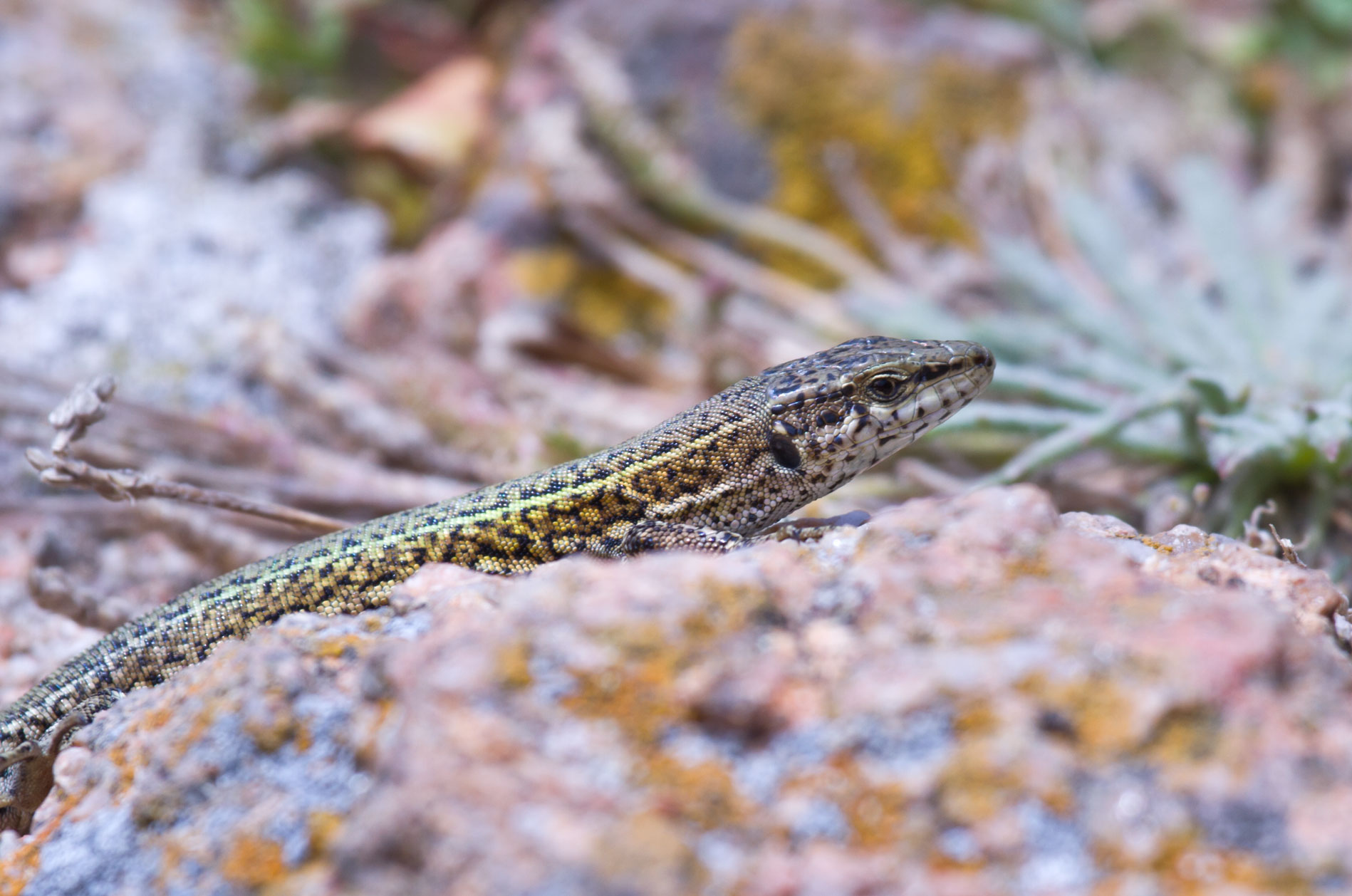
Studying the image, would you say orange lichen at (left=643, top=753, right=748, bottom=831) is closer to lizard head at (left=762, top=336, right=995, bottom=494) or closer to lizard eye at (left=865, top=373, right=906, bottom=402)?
lizard head at (left=762, top=336, right=995, bottom=494)

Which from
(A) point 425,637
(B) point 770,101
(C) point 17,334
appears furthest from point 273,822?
(B) point 770,101

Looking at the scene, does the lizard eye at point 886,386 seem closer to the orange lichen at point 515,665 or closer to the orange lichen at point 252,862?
the orange lichen at point 515,665

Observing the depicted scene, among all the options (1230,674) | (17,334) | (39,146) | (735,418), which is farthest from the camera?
(39,146)

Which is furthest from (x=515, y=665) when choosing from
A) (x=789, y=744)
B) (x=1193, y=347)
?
(x=1193, y=347)

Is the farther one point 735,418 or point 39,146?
point 39,146

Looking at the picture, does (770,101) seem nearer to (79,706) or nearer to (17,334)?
(17,334)

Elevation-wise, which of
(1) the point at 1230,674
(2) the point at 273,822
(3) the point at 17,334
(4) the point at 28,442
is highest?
(3) the point at 17,334

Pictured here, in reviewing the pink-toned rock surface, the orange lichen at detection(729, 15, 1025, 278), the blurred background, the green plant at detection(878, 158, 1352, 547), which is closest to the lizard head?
the green plant at detection(878, 158, 1352, 547)

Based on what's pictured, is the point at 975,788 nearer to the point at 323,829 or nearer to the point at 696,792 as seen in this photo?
the point at 696,792
